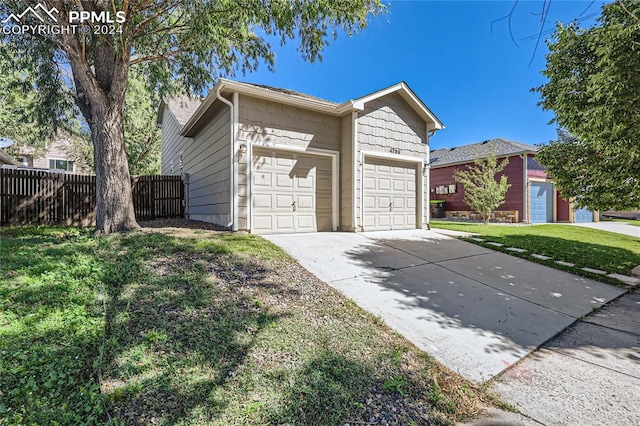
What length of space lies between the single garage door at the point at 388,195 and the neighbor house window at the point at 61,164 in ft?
70.6

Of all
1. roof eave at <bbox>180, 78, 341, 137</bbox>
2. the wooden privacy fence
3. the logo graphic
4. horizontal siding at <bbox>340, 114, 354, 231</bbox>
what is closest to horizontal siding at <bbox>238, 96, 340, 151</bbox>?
roof eave at <bbox>180, 78, 341, 137</bbox>

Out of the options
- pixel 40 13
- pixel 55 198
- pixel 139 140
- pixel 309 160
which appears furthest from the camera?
pixel 139 140

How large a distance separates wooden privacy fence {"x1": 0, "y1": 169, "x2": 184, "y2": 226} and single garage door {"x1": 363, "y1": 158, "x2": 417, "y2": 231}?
8.02 meters

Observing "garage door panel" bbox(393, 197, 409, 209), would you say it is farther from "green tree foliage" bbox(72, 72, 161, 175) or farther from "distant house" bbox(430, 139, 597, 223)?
"green tree foliage" bbox(72, 72, 161, 175)

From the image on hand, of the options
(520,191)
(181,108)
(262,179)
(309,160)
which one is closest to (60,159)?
(181,108)

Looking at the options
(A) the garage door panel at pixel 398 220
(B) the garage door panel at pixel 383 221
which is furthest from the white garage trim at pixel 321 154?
(A) the garage door panel at pixel 398 220

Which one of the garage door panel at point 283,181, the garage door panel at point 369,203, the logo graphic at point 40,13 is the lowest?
the garage door panel at point 369,203

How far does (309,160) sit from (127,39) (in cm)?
453

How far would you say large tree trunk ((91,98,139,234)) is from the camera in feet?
18.8

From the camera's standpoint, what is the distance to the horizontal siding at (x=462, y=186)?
15.8m

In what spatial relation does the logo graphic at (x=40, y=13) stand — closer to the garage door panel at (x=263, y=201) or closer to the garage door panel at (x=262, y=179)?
the garage door panel at (x=262, y=179)

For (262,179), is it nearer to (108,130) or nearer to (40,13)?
(108,130)

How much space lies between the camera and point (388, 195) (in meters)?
8.59

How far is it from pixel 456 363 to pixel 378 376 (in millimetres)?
931
